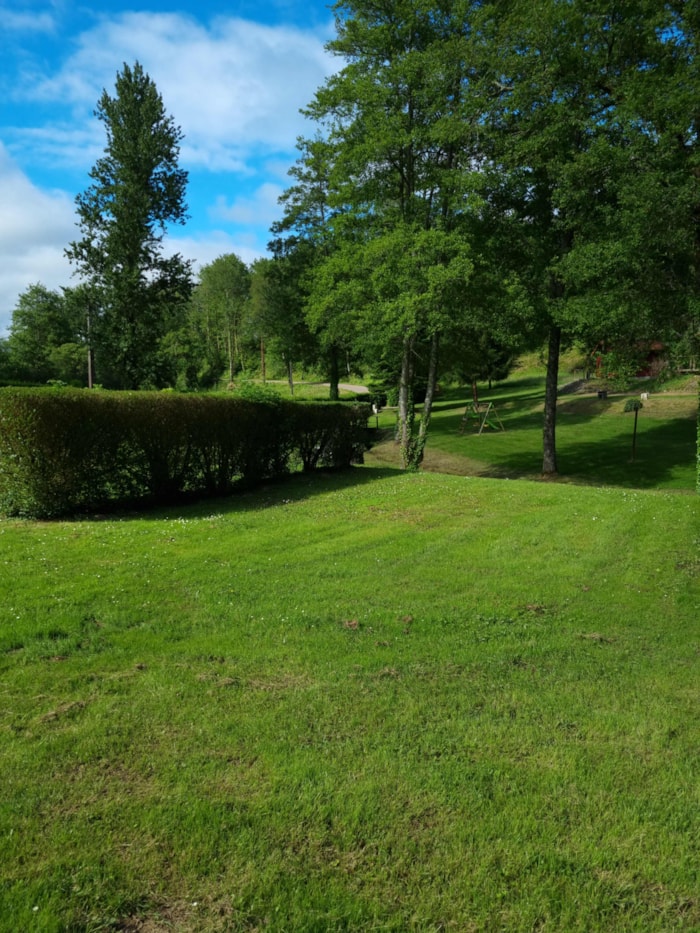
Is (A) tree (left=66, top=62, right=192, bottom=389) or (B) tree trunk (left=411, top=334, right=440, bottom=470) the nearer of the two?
(B) tree trunk (left=411, top=334, right=440, bottom=470)

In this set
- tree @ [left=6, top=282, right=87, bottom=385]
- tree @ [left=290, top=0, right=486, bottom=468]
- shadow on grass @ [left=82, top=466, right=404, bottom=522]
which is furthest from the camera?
tree @ [left=6, top=282, right=87, bottom=385]

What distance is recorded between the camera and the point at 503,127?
17531 millimetres

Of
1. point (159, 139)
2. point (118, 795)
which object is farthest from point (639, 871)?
point (159, 139)

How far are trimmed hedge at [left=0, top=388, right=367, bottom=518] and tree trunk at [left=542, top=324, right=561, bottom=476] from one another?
10048 millimetres

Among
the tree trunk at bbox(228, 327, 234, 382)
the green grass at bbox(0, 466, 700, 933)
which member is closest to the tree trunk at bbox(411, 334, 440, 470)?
the green grass at bbox(0, 466, 700, 933)

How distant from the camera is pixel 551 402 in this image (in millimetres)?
19516

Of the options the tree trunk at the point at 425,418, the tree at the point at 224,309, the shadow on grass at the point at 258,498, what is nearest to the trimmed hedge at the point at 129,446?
the shadow on grass at the point at 258,498

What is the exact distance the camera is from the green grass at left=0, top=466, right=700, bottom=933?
2105mm

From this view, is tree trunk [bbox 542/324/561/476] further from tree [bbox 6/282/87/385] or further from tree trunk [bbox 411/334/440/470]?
tree [bbox 6/282/87/385]

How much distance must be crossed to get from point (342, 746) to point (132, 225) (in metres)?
34.2

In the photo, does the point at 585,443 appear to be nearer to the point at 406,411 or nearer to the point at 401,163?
the point at 406,411

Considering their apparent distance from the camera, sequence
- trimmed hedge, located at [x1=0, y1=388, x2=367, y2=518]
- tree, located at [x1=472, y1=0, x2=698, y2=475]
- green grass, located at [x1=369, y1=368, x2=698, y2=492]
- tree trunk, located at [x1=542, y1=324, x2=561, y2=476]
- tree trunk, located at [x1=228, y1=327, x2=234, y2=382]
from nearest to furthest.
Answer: trimmed hedge, located at [x1=0, y1=388, x2=367, y2=518]
tree, located at [x1=472, y1=0, x2=698, y2=475]
tree trunk, located at [x1=542, y1=324, x2=561, y2=476]
green grass, located at [x1=369, y1=368, x2=698, y2=492]
tree trunk, located at [x1=228, y1=327, x2=234, y2=382]

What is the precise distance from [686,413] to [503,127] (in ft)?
64.9

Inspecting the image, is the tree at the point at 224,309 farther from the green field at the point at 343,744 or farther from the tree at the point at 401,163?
the green field at the point at 343,744
